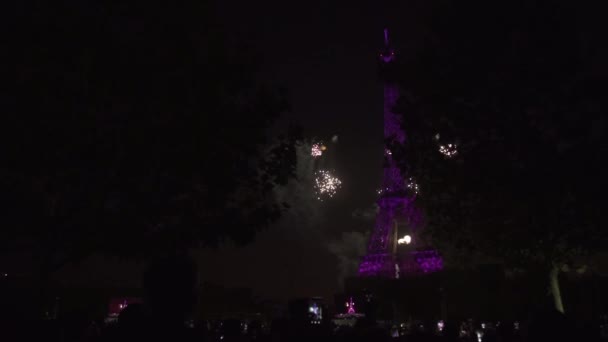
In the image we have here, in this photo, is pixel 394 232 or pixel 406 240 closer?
pixel 406 240

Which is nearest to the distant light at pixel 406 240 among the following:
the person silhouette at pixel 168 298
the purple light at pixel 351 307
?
the purple light at pixel 351 307

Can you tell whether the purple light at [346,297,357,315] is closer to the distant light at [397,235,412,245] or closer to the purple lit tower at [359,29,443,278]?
the purple lit tower at [359,29,443,278]

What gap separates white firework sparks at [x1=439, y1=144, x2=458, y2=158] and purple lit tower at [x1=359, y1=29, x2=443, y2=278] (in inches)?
2408

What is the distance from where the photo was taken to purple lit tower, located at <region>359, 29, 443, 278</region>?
3418 inches

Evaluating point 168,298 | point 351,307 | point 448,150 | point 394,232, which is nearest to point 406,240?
point 394,232

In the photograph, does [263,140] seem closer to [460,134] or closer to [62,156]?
[62,156]

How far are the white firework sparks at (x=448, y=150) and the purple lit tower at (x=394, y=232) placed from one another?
61.2 meters

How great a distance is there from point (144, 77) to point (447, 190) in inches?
514

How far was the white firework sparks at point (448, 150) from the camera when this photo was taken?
2208 centimetres

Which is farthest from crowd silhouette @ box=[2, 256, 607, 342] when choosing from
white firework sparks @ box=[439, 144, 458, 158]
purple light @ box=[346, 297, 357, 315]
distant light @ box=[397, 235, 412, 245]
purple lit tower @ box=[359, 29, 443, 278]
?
distant light @ box=[397, 235, 412, 245]

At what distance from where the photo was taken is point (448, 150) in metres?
22.4

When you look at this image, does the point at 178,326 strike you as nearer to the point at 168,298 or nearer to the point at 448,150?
the point at 168,298

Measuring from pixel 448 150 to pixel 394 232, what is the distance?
2960 inches

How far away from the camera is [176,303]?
3867 millimetres
